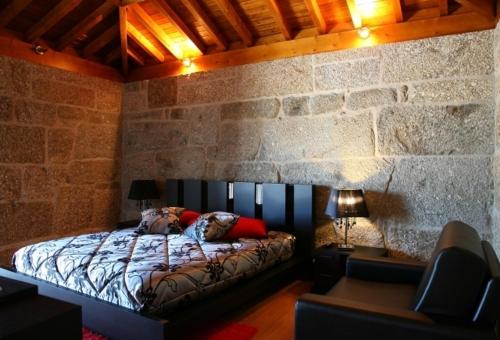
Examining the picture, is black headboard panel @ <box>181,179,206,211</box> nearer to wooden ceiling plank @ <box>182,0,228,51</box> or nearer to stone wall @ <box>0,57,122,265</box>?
stone wall @ <box>0,57,122,265</box>


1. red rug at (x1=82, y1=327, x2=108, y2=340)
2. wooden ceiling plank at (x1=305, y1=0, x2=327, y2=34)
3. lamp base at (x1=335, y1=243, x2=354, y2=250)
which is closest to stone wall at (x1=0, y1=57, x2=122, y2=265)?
red rug at (x1=82, y1=327, x2=108, y2=340)

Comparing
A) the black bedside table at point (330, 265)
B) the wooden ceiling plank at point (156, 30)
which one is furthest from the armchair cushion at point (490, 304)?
the wooden ceiling plank at point (156, 30)

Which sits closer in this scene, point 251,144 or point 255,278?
point 255,278

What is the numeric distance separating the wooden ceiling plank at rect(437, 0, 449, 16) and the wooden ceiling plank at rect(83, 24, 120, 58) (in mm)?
3573

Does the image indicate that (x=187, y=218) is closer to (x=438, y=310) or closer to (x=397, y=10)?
(x=438, y=310)

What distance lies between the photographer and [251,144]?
4.07 m

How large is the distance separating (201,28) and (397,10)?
A: 7.08 ft

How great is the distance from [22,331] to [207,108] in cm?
321

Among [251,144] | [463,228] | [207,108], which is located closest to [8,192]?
[207,108]

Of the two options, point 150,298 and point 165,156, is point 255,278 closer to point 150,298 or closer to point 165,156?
point 150,298

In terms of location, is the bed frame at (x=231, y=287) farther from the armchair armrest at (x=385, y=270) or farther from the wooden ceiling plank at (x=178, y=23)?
the wooden ceiling plank at (x=178, y=23)

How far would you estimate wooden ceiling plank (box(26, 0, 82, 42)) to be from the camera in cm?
372

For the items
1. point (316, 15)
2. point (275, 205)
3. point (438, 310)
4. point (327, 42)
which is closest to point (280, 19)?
point (316, 15)

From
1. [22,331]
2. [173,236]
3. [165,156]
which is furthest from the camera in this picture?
[165,156]
